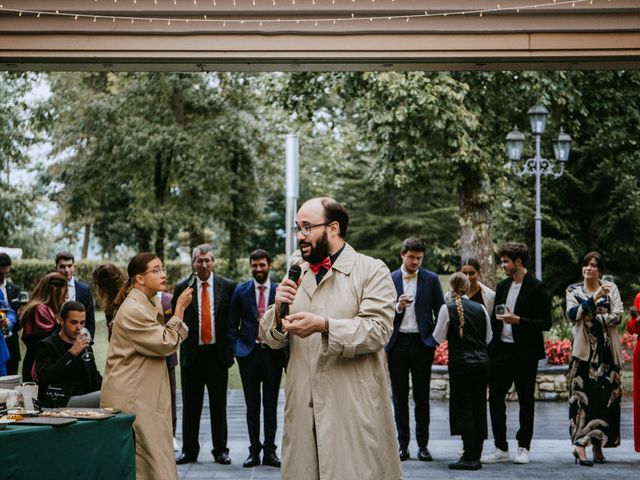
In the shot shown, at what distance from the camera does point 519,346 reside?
796cm

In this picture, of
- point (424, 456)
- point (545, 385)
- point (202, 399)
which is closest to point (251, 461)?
point (202, 399)

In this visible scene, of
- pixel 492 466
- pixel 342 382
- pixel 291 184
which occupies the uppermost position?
pixel 291 184

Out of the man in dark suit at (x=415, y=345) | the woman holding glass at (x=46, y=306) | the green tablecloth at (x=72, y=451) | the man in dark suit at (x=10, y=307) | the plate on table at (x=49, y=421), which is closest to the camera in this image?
the green tablecloth at (x=72, y=451)

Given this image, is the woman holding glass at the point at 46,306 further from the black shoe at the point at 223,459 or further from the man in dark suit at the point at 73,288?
the black shoe at the point at 223,459

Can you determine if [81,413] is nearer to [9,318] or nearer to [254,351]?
[254,351]

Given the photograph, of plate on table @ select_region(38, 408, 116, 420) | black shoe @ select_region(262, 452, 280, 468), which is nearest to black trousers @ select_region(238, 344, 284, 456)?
black shoe @ select_region(262, 452, 280, 468)

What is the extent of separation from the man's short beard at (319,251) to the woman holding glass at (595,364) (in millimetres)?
4095

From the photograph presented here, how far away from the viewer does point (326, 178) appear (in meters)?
32.9

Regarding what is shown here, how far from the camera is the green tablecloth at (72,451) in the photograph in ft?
14.8

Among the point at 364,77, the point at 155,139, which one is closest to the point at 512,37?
the point at 364,77

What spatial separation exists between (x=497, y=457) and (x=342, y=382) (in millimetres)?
4262

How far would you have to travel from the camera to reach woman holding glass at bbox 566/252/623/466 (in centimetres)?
780

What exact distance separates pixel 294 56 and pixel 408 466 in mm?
3577

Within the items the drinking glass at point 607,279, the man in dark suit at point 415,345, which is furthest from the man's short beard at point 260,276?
the drinking glass at point 607,279
